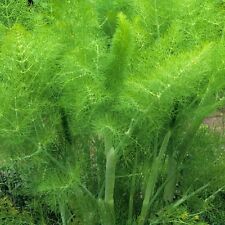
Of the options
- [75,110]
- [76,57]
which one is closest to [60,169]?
[75,110]

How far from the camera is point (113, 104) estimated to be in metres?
1.79

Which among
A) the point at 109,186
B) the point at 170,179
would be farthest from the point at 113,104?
the point at 170,179

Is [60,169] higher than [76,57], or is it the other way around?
[76,57]

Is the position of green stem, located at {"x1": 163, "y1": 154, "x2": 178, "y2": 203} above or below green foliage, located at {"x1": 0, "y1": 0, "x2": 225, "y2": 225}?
below

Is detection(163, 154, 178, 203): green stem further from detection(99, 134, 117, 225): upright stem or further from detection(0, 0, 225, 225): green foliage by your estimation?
detection(99, 134, 117, 225): upright stem

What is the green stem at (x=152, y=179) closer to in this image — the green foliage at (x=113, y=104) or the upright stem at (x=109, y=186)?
the green foliage at (x=113, y=104)

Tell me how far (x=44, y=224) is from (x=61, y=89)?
0.67m

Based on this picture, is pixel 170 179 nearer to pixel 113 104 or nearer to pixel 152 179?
pixel 152 179

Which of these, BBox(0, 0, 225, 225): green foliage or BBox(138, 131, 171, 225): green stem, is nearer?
BBox(0, 0, 225, 225): green foliage

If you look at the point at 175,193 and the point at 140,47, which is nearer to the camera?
the point at 140,47

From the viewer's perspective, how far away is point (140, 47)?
6.29 feet

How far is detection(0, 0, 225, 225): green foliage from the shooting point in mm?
1741

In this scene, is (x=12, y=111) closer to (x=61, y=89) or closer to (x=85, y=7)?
(x=61, y=89)

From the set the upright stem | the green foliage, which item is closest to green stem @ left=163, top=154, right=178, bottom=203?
the green foliage
